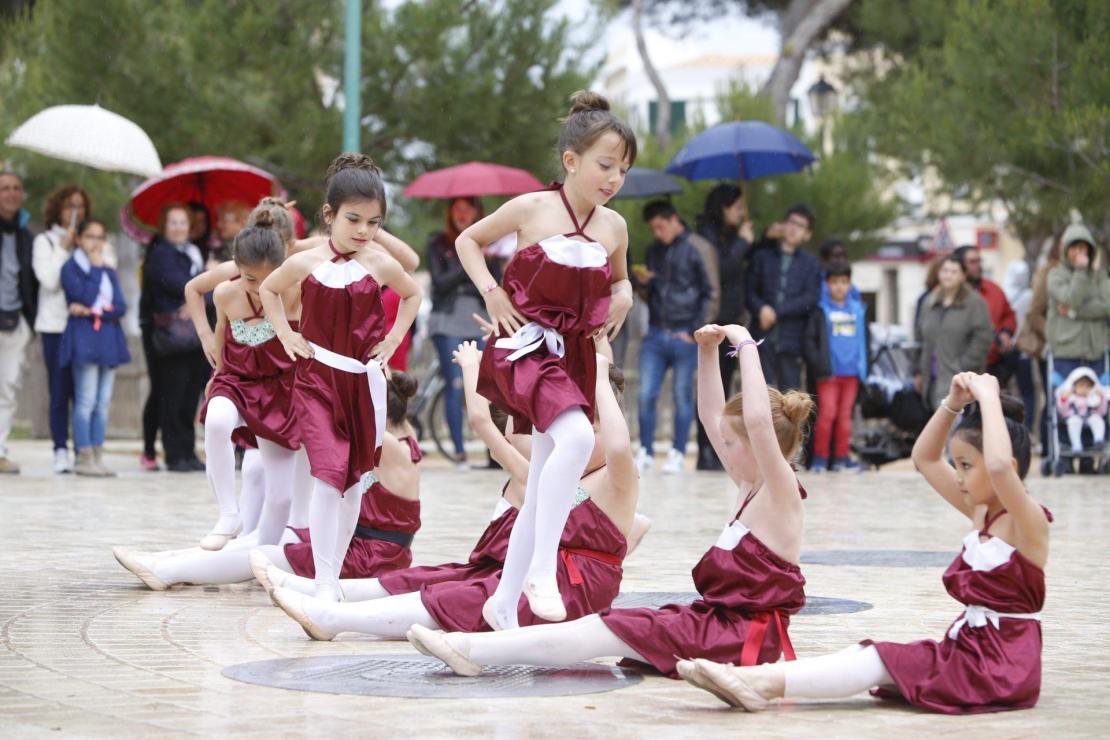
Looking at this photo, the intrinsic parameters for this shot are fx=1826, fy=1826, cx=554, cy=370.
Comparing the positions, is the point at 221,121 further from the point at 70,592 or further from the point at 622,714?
the point at 622,714

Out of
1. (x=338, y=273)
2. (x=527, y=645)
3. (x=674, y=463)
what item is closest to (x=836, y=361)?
(x=674, y=463)

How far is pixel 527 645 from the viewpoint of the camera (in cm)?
529

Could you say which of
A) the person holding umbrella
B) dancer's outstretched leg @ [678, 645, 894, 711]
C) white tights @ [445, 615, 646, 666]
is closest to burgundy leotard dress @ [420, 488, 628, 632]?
white tights @ [445, 615, 646, 666]

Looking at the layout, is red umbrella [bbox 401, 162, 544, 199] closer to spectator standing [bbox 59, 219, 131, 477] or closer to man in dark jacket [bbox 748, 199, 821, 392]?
man in dark jacket [bbox 748, 199, 821, 392]

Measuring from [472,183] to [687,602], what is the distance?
9.59 meters

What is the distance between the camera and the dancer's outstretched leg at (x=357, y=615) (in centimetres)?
595

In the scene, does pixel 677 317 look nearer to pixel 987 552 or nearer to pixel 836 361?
pixel 836 361

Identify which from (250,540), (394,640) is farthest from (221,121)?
(394,640)

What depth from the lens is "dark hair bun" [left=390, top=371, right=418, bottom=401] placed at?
25.7 feet

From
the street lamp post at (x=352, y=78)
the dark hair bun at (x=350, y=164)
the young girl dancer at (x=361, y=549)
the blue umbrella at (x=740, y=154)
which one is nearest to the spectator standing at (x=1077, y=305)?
the blue umbrella at (x=740, y=154)

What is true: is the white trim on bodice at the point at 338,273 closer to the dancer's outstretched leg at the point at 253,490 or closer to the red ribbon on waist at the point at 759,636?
the dancer's outstretched leg at the point at 253,490

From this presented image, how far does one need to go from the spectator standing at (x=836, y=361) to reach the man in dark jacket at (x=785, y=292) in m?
0.17

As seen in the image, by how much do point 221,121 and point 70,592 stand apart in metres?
12.5

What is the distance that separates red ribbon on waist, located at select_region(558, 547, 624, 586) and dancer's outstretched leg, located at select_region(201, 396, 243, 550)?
2.27 metres
